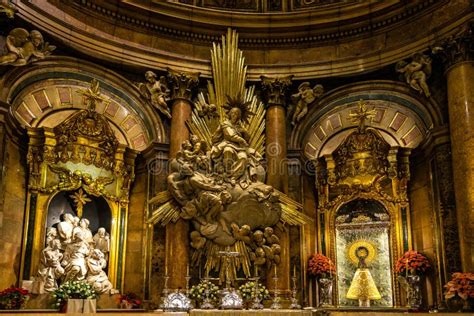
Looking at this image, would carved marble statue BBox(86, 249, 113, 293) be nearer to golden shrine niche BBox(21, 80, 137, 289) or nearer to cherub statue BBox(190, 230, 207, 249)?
golden shrine niche BBox(21, 80, 137, 289)

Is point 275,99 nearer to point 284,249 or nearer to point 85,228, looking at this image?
point 284,249

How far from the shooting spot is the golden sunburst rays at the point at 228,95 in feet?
46.5

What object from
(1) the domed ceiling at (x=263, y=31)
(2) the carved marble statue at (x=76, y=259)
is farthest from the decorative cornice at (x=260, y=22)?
(2) the carved marble statue at (x=76, y=259)

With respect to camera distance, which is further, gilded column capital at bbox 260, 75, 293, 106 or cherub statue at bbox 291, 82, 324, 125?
cherub statue at bbox 291, 82, 324, 125

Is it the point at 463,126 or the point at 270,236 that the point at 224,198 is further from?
the point at 463,126

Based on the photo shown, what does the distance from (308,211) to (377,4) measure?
5.47 m

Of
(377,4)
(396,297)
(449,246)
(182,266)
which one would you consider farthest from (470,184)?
(182,266)

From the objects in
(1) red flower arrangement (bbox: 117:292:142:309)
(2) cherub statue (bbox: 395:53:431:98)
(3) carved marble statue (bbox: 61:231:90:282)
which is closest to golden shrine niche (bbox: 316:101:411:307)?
(2) cherub statue (bbox: 395:53:431:98)

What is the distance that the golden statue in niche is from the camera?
13.3 metres

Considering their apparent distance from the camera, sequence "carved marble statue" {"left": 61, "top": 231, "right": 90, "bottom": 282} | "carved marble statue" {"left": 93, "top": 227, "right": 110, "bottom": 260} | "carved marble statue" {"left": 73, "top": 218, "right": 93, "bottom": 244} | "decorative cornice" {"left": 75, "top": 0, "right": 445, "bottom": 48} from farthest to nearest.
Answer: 1. "decorative cornice" {"left": 75, "top": 0, "right": 445, "bottom": 48}
2. "carved marble statue" {"left": 93, "top": 227, "right": 110, "bottom": 260}
3. "carved marble statue" {"left": 73, "top": 218, "right": 93, "bottom": 244}
4. "carved marble statue" {"left": 61, "top": 231, "right": 90, "bottom": 282}

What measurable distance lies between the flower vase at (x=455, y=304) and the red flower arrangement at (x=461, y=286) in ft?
0.85

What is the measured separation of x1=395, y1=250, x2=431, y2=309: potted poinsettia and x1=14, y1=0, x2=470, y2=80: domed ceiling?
4.82 m

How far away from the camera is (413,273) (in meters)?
12.6

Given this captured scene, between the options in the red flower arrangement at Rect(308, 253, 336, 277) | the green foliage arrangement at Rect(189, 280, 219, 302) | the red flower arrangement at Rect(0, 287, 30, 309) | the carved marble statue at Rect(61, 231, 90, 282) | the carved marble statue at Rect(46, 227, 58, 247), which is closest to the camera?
the red flower arrangement at Rect(0, 287, 30, 309)
